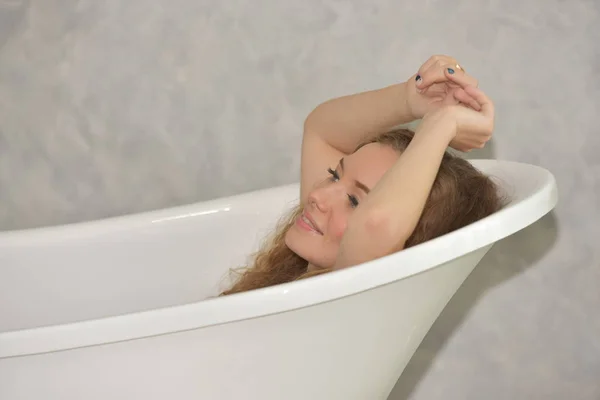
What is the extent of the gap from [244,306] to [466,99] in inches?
19.2

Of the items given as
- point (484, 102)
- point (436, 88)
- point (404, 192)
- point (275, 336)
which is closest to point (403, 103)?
point (436, 88)

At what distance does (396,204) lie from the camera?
933mm

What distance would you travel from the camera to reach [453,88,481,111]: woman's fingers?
3.40 feet

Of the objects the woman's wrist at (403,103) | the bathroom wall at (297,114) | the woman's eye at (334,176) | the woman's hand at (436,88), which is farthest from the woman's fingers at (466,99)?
the bathroom wall at (297,114)

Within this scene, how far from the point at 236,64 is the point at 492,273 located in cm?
72

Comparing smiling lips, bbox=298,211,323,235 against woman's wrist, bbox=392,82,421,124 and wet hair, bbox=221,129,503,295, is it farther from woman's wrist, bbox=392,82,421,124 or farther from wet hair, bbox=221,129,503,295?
woman's wrist, bbox=392,82,421,124

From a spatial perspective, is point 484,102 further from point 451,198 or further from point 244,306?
point 244,306

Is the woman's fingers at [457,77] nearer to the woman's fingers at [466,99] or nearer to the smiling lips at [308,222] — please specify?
the woman's fingers at [466,99]

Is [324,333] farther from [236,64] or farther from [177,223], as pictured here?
[236,64]

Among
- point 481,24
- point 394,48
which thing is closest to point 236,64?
point 394,48

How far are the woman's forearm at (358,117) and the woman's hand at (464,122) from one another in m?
0.15

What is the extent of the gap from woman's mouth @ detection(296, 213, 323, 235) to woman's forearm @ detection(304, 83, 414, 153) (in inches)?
8.5

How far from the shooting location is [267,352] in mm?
876

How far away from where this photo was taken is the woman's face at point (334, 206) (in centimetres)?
108
